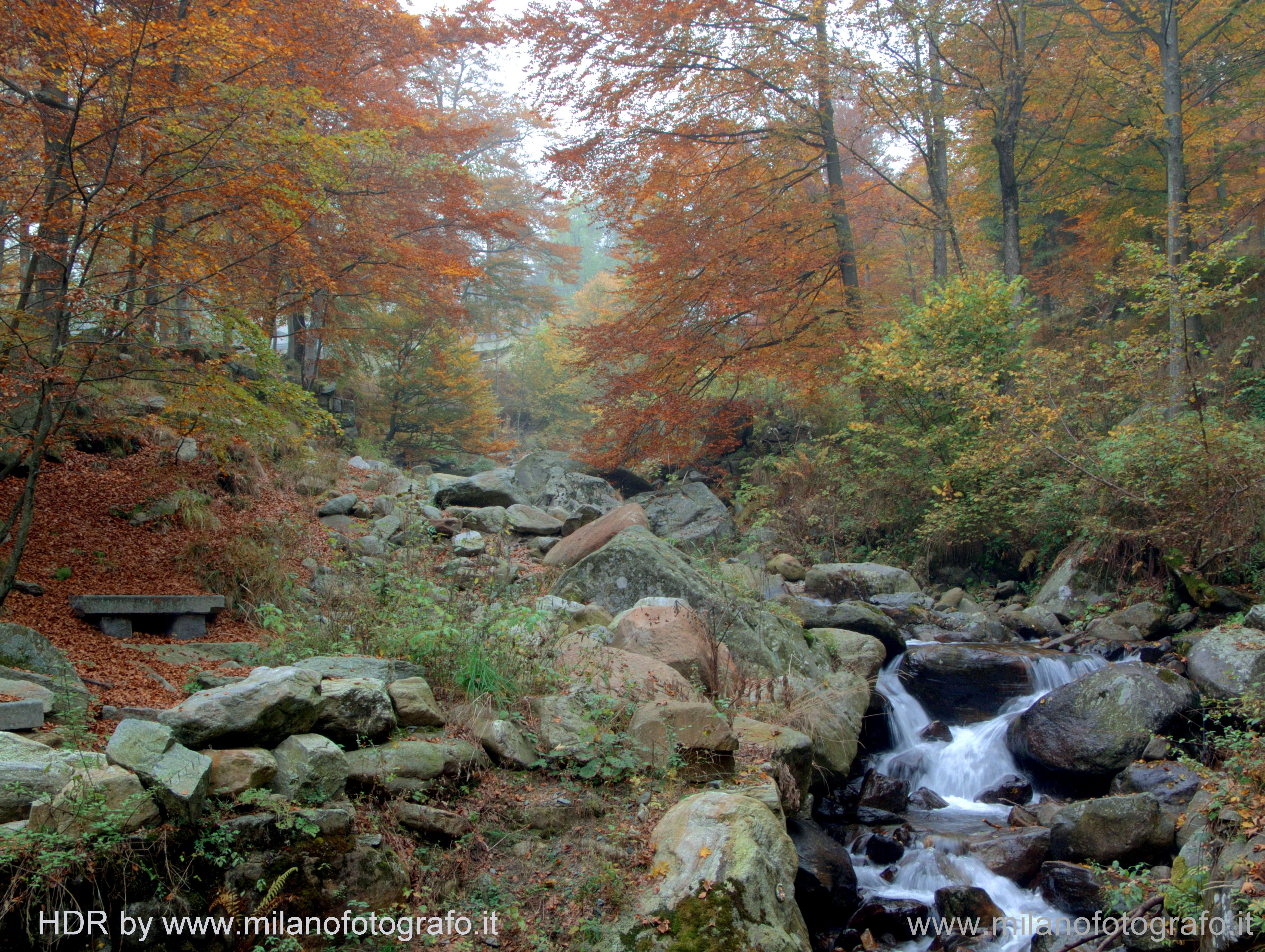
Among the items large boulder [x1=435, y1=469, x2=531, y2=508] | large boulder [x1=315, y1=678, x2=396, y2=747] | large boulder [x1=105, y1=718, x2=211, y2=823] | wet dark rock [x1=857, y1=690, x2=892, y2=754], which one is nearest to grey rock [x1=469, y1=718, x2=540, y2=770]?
large boulder [x1=315, y1=678, x2=396, y2=747]

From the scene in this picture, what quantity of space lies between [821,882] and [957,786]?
2.71 metres

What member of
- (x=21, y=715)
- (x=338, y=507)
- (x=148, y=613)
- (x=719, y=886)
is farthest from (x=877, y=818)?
(x=338, y=507)

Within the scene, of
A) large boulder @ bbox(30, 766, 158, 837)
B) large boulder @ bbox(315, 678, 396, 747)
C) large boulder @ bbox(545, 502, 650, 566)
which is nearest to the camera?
large boulder @ bbox(30, 766, 158, 837)

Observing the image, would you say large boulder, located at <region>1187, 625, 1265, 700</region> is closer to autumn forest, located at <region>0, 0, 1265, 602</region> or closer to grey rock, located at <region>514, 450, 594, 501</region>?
autumn forest, located at <region>0, 0, 1265, 602</region>

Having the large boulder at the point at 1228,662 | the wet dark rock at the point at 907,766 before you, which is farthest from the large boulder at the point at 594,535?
the large boulder at the point at 1228,662

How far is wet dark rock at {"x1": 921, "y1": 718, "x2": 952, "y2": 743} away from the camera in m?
7.28

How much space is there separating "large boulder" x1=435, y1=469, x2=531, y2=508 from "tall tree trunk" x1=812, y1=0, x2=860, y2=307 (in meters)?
7.54

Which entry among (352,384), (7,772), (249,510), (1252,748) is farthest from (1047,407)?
(352,384)

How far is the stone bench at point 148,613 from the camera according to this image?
5676 millimetres

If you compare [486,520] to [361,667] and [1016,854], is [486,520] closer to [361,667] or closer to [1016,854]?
[361,667]

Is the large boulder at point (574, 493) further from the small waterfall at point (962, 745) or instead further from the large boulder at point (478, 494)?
the small waterfall at point (962, 745)

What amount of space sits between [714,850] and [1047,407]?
8.34m

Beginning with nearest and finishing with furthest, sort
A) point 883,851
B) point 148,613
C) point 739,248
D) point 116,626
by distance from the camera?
point 883,851
point 116,626
point 148,613
point 739,248

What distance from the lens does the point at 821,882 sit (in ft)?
15.3
